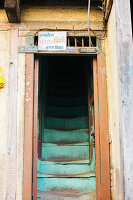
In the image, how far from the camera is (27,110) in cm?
396

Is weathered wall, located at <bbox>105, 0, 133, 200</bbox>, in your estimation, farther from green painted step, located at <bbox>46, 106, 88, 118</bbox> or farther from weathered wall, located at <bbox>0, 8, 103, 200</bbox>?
green painted step, located at <bbox>46, 106, 88, 118</bbox>

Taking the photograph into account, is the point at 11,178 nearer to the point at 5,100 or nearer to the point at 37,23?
the point at 5,100

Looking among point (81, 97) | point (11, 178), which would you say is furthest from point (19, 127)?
point (81, 97)

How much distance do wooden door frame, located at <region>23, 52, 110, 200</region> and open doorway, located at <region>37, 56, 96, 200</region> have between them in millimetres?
582

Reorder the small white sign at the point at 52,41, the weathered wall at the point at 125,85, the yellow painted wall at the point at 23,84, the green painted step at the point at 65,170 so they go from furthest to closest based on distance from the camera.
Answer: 1. the green painted step at the point at 65,170
2. the small white sign at the point at 52,41
3. the yellow painted wall at the point at 23,84
4. the weathered wall at the point at 125,85

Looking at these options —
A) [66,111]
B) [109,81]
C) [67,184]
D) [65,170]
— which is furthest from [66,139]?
[109,81]

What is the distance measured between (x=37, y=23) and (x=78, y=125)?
8.25 ft

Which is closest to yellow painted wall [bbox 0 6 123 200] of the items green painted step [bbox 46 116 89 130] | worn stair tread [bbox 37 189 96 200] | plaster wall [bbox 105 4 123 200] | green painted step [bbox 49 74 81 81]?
plaster wall [bbox 105 4 123 200]

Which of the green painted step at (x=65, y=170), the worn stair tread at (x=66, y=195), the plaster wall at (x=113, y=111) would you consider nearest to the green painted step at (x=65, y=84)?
the green painted step at (x=65, y=170)

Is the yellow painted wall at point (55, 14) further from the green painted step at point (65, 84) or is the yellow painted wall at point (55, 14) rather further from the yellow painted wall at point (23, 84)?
the green painted step at point (65, 84)

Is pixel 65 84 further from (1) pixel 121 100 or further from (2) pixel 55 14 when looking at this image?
(1) pixel 121 100

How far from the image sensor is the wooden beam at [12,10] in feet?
→ 12.7

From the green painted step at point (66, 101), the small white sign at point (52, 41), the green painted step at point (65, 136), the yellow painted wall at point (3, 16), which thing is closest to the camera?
the small white sign at point (52, 41)

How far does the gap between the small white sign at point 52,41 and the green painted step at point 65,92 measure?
8.97 ft
